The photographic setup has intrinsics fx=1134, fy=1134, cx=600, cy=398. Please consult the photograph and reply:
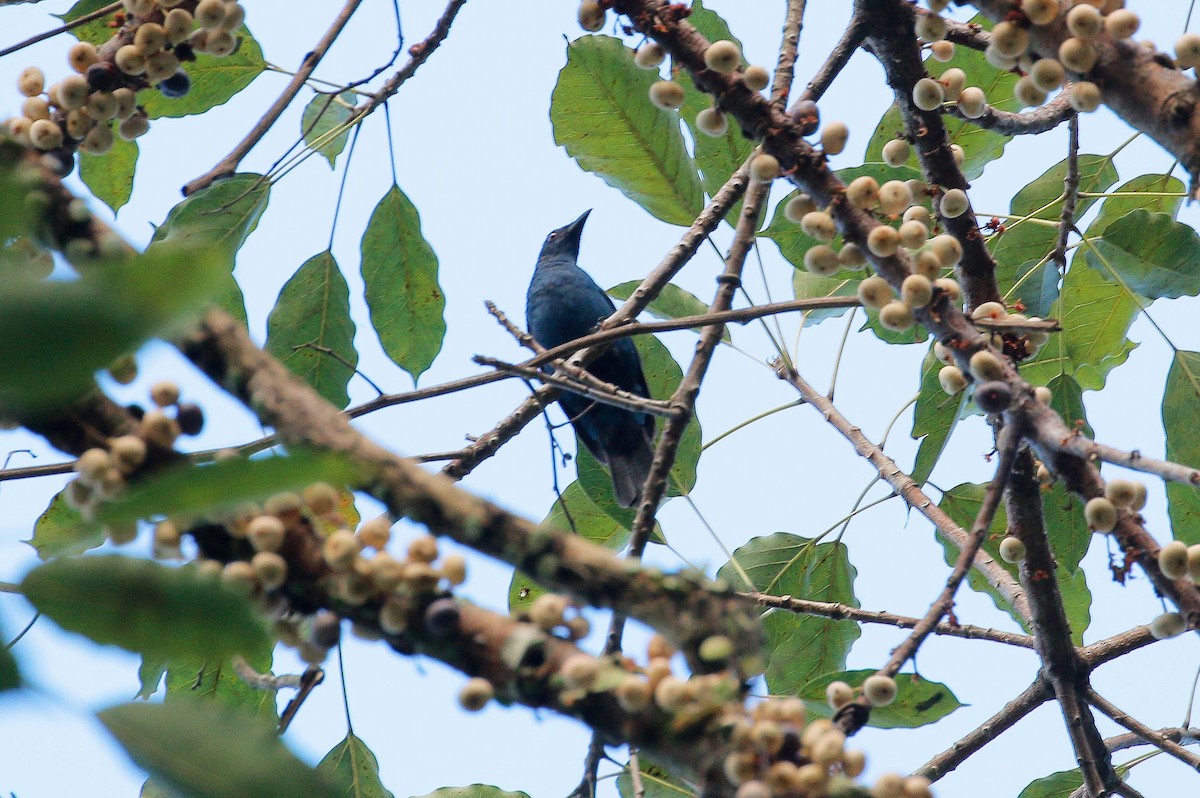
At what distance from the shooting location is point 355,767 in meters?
2.34

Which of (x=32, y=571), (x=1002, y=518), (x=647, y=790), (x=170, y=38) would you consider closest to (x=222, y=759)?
(x=32, y=571)

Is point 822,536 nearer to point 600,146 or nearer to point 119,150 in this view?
point 600,146

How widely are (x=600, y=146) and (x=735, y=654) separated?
191cm

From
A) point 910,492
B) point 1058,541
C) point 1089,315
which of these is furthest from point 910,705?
point 1089,315

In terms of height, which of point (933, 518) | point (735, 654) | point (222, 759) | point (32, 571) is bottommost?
point (222, 759)

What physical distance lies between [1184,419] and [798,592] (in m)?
1.03

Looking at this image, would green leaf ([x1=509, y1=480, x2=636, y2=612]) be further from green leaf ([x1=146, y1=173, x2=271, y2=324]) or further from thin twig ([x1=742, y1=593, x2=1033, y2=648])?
green leaf ([x1=146, y1=173, x2=271, y2=324])

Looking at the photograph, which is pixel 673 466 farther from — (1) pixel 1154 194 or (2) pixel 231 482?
(2) pixel 231 482

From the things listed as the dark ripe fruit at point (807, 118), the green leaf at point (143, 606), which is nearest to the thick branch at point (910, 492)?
the dark ripe fruit at point (807, 118)

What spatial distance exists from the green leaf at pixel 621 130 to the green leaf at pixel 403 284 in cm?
43

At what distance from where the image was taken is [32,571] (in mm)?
769

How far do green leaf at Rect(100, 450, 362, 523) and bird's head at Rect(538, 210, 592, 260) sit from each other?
17.9 ft

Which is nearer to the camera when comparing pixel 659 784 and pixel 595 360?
pixel 659 784

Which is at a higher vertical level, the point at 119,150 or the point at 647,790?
the point at 119,150
